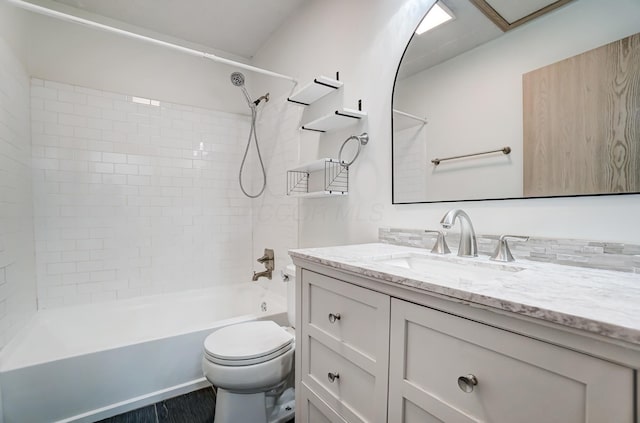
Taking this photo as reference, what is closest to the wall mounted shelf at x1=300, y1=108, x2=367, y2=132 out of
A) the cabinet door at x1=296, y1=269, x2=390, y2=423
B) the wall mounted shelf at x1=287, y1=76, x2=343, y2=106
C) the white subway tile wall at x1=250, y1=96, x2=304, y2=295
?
the wall mounted shelf at x1=287, y1=76, x2=343, y2=106

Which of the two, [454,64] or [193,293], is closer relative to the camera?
[454,64]

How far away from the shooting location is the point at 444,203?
1.25m

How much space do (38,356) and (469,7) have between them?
263cm

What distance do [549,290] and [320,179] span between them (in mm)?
1551

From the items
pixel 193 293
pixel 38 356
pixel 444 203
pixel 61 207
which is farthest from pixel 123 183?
pixel 444 203

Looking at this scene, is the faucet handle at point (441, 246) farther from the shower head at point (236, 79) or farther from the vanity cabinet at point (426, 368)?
the shower head at point (236, 79)

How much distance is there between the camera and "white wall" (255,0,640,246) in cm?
88

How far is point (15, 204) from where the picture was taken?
174cm

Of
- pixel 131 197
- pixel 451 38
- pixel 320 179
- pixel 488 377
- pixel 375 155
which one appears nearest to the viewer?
pixel 488 377

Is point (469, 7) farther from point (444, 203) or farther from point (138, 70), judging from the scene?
point (138, 70)

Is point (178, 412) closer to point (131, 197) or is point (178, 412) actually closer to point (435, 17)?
point (131, 197)

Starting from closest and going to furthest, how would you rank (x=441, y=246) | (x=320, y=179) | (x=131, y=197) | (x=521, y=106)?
1. (x=521, y=106)
2. (x=441, y=246)
3. (x=320, y=179)
4. (x=131, y=197)

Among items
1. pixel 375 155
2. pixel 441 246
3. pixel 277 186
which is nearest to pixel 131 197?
pixel 277 186

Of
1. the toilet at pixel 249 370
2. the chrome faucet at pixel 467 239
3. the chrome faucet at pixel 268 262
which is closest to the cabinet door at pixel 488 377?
the chrome faucet at pixel 467 239
